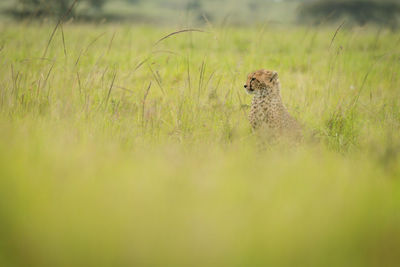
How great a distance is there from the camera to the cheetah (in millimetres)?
2881

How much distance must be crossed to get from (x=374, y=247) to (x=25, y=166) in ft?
4.53

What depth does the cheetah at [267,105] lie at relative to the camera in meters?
2.88

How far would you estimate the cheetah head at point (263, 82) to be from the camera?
9.62ft

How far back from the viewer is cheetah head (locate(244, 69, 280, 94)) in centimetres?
293

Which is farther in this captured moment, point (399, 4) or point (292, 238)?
point (399, 4)

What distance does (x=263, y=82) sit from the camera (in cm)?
294

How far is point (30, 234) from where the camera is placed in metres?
1.15

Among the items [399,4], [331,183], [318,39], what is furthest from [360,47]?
[399,4]

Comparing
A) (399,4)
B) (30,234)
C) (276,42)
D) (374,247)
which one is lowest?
(30,234)

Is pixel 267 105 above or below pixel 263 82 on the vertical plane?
below

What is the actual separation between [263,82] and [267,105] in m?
0.20

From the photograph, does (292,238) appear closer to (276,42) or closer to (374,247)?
(374,247)

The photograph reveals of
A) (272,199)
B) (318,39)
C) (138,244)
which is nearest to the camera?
(138,244)

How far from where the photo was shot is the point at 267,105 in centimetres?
294
